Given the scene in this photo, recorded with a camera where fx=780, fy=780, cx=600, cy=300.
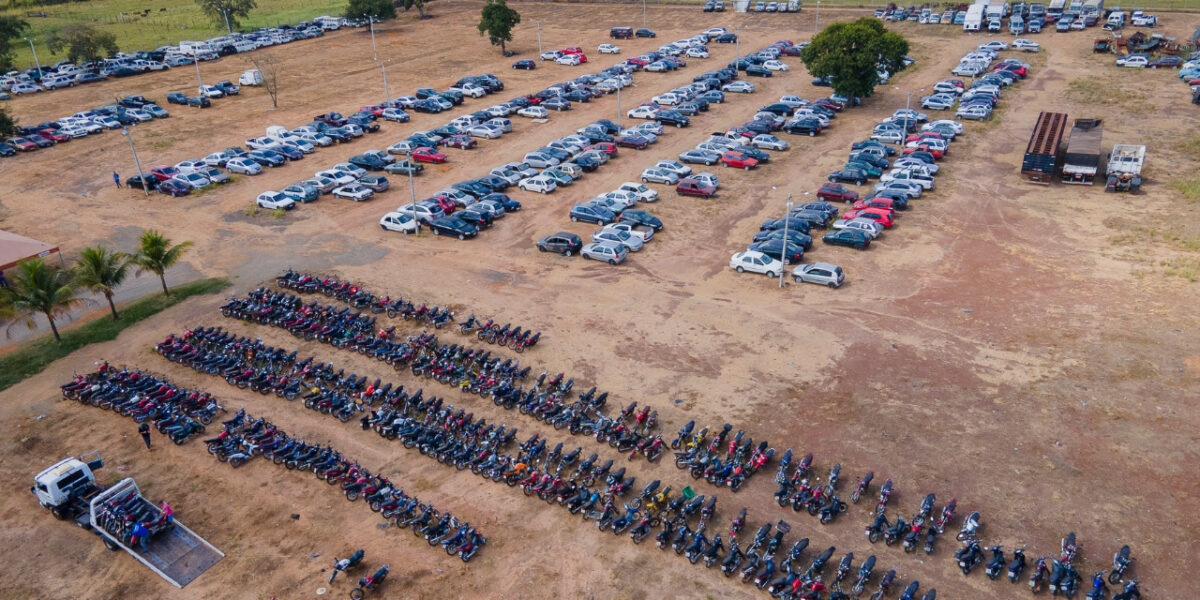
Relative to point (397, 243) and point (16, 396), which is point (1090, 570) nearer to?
point (397, 243)

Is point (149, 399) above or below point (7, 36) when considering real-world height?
below

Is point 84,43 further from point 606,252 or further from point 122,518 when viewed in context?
point 122,518

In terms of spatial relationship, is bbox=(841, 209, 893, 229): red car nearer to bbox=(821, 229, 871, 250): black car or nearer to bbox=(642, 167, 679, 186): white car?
bbox=(821, 229, 871, 250): black car

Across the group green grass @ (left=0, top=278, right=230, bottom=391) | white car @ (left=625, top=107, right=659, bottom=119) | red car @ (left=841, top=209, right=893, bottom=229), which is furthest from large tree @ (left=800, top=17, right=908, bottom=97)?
green grass @ (left=0, top=278, right=230, bottom=391)

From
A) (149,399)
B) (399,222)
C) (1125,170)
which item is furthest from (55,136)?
(1125,170)

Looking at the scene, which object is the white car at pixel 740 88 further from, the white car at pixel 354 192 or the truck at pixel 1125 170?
the white car at pixel 354 192

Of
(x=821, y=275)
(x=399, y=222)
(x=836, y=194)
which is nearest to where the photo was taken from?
(x=821, y=275)

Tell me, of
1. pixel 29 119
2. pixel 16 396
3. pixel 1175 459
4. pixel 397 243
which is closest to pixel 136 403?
pixel 16 396
